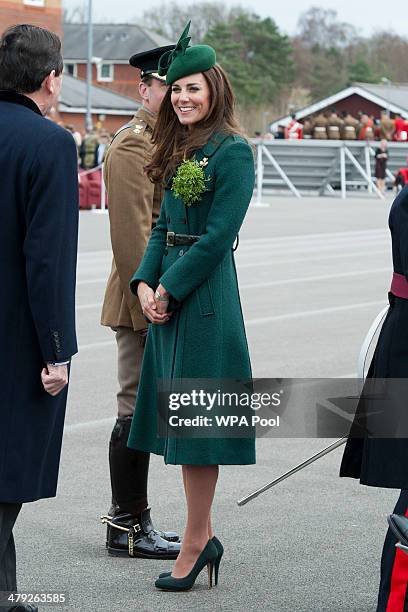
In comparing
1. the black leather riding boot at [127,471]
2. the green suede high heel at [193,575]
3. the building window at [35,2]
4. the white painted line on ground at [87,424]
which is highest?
the building window at [35,2]

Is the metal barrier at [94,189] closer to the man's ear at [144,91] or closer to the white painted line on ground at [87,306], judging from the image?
the white painted line on ground at [87,306]

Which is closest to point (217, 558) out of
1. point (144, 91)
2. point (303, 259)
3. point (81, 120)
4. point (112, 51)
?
point (144, 91)

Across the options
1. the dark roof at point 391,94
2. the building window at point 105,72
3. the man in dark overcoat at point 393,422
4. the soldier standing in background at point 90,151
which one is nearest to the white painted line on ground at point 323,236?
the soldier standing in background at point 90,151

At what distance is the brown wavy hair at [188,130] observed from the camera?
16.3 feet

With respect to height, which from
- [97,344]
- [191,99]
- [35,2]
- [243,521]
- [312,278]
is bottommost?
[312,278]

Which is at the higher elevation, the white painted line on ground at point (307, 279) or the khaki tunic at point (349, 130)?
the white painted line on ground at point (307, 279)

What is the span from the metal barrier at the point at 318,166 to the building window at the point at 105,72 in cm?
7616

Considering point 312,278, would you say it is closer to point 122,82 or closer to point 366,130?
point 366,130

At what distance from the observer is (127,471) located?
5.57m

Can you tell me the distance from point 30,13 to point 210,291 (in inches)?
2010

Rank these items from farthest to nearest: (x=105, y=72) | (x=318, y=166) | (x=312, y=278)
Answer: (x=105, y=72) → (x=318, y=166) → (x=312, y=278)

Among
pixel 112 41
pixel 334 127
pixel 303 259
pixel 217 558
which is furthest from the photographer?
pixel 112 41

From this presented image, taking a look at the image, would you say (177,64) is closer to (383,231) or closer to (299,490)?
(299,490)

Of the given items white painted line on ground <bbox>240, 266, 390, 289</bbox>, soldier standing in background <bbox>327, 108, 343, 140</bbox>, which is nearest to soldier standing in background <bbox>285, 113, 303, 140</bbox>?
soldier standing in background <bbox>327, 108, 343, 140</bbox>
